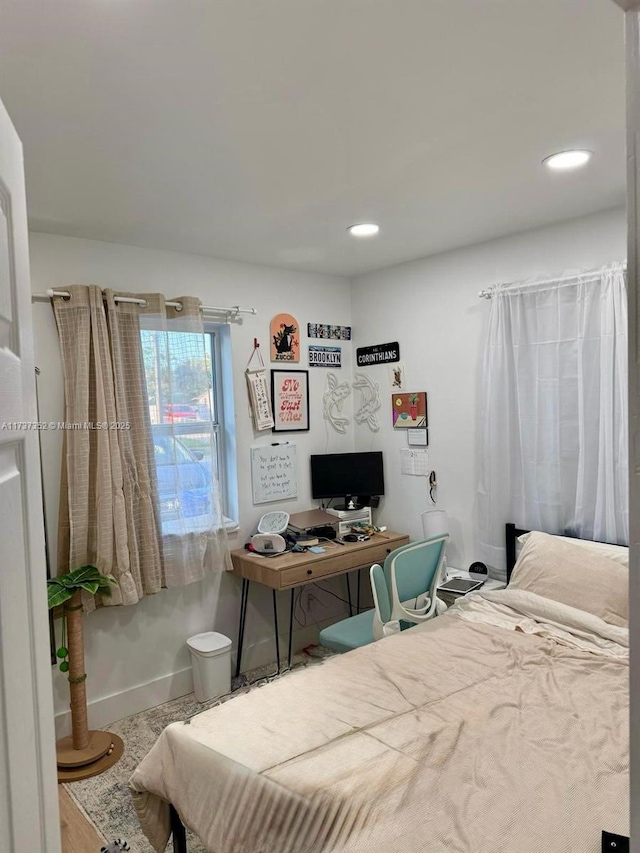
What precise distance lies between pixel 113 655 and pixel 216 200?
2375 mm

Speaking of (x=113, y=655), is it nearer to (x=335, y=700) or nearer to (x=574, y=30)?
(x=335, y=700)

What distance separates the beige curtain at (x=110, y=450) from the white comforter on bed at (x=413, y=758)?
3.89 feet

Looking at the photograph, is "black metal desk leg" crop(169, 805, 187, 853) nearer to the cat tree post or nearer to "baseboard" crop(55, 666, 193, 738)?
the cat tree post

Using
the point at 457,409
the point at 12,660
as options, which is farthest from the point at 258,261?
the point at 12,660

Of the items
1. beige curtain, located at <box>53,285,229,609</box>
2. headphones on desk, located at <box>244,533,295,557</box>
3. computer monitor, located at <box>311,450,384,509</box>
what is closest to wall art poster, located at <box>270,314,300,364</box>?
computer monitor, located at <box>311,450,384,509</box>

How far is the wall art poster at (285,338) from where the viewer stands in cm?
381

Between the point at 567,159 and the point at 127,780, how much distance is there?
3.17m

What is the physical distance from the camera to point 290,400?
12.8ft

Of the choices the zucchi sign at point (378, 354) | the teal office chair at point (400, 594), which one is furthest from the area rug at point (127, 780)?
the zucchi sign at point (378, 354)

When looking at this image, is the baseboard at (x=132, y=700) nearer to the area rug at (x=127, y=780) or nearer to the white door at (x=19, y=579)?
the area rug at (x=127, y=780)

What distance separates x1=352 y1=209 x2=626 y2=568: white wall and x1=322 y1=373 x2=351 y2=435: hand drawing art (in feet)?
0.73

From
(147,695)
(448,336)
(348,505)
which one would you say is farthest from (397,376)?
(147,695)

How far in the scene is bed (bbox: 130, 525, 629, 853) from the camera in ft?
4.94

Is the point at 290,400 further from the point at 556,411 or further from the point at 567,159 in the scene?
the point at 567,159
